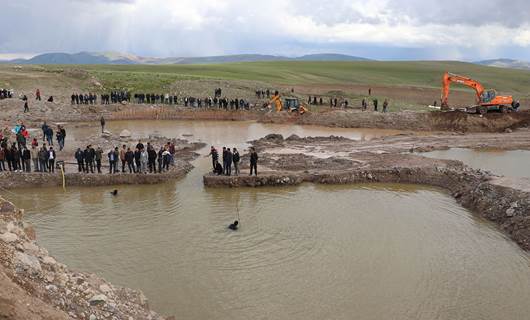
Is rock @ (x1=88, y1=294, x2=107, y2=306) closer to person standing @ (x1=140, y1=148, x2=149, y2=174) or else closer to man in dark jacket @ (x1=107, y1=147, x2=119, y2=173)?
person standing @ (x1=140, y1=148, x2=149, y2=174)

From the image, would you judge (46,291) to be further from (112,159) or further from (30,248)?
(112,159)

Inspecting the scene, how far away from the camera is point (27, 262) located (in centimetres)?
994

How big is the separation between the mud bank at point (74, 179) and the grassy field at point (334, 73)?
39757 millimetres

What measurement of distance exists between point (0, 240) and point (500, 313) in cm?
1203

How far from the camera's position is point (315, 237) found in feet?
56.1

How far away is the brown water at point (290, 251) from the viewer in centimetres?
1286

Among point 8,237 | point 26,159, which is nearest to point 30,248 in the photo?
point 8,237

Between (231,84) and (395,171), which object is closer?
(395,171)

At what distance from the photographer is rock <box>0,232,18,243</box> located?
1037cm

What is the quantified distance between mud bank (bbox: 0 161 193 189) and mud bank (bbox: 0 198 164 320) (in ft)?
37.6

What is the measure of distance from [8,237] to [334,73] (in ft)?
306

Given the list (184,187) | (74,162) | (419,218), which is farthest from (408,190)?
(74,162)

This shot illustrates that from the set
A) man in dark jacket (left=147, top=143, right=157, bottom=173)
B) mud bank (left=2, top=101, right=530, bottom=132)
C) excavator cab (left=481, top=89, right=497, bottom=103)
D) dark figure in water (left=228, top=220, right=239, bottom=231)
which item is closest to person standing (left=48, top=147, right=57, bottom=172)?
man in dark jacket (left=147, top=143, right=157, bottom=173)

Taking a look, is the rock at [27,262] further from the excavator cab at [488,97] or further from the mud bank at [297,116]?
the excavator cab at [488,97]
